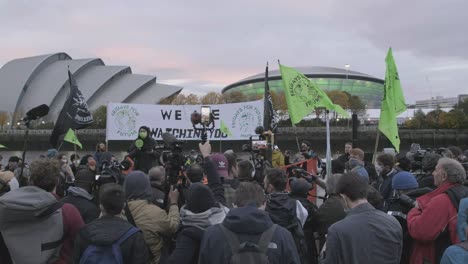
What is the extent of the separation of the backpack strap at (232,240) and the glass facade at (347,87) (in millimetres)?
114473

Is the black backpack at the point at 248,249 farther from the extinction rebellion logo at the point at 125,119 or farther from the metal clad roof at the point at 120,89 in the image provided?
the metal clad roof at the point at 120,89

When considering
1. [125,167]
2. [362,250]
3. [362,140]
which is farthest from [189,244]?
[362,140]

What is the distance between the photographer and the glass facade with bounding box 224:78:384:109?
390 feet

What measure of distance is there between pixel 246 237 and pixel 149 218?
1122 millimetres

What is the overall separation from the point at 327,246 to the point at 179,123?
12.9 m

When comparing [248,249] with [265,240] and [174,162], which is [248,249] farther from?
[174,162]

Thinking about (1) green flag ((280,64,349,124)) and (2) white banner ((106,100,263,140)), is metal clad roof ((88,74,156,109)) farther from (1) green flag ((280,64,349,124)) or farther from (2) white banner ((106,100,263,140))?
(1) green flag ((280,64,349,124))

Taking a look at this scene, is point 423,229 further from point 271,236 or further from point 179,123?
point 179,123

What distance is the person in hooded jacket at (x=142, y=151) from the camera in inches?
285

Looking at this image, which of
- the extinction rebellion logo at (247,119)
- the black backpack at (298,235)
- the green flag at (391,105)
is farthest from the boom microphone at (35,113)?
the extinction rebellion logo at (247,119)

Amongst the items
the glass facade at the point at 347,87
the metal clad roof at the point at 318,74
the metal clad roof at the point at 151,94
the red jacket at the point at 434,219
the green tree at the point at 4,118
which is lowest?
the red jacket at the point at 434,219

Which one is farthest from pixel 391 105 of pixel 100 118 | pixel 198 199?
pixel 100 118

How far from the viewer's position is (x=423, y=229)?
341 cm

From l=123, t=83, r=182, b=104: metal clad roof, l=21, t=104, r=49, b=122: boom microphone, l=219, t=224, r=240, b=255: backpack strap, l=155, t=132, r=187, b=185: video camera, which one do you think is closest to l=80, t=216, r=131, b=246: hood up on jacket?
l=219, t=224, r=240, b=255: backpack strap
